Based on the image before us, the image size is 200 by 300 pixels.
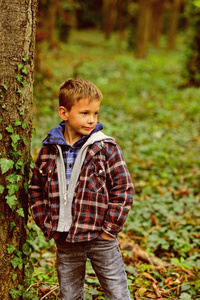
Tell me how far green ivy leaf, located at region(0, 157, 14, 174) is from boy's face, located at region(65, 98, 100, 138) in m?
0.51

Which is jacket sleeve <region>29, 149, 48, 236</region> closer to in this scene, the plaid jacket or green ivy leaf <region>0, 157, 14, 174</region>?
the plaid jacket

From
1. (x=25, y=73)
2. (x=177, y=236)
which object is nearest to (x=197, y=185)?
(x=177, y=236)

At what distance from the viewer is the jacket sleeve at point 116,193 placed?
2.28m

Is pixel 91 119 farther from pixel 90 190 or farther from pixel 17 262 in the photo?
pixel 17 262

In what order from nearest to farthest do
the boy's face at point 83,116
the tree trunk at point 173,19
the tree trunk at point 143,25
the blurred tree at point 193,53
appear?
the boy's face at point 83,116, the blurred tree at point 193,53, the tree trunk at point 143,25, the tree trunk at point 173,19

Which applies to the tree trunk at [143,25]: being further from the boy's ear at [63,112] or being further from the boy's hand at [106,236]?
the boy's hand at [106,236]

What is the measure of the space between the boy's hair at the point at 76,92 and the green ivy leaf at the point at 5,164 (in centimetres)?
56

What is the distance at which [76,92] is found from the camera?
2336mm

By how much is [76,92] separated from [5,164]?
0.70 metres

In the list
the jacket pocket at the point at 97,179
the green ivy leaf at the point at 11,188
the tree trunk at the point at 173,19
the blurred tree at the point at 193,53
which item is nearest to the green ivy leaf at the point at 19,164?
the green ivy leaf at the point at 11,188

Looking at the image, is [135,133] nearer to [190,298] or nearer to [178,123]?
[178,123]

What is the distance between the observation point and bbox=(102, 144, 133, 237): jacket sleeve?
2.28m

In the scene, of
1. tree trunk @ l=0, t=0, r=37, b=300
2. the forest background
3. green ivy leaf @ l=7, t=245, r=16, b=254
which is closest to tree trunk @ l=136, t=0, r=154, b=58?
the forest background

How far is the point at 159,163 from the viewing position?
6.73 metres
